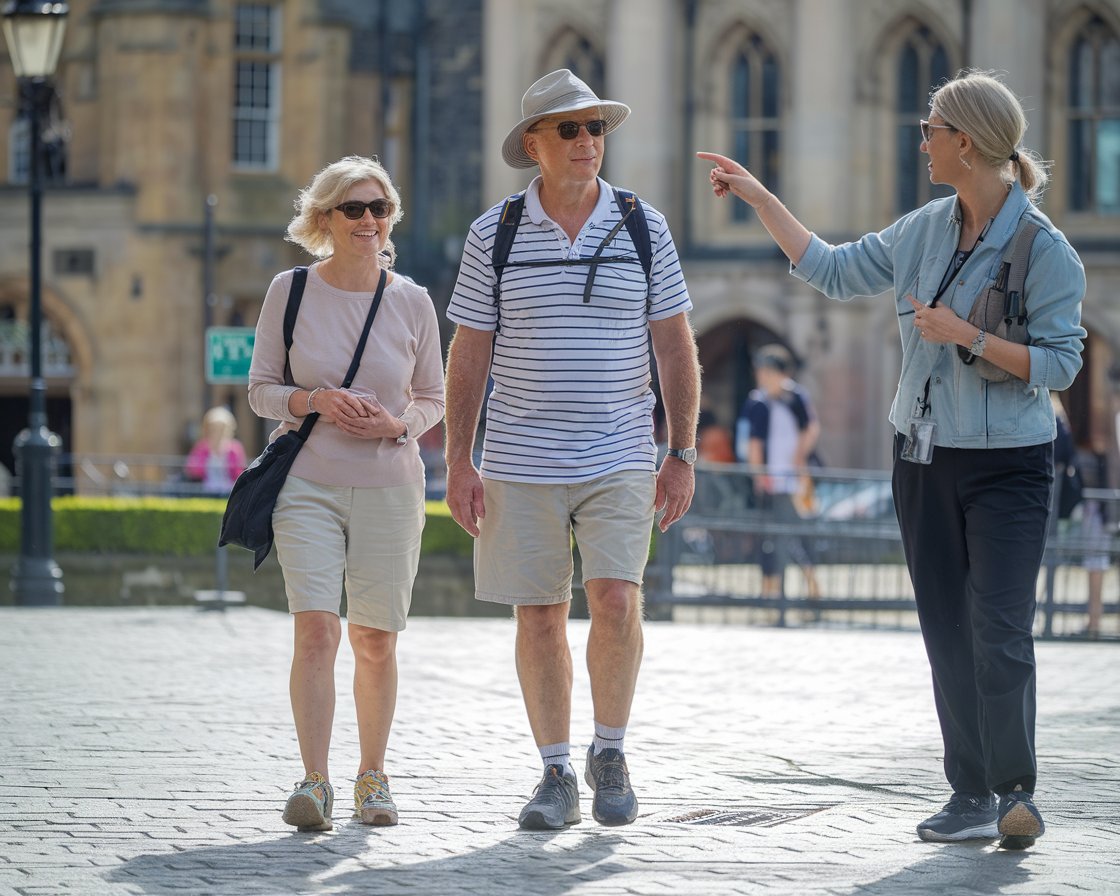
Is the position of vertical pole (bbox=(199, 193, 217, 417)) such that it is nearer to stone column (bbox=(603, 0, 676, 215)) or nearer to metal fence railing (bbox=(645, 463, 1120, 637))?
stone column (bbox=(603, 0, 676, 215))

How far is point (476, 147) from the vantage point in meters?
34.2

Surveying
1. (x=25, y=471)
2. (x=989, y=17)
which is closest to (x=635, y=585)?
(x=25, y=471)

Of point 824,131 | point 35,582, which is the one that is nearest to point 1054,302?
point 35,582

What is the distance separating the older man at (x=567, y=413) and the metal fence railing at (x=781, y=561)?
32.4ft

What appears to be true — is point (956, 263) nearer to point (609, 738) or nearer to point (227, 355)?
point (609, 738)

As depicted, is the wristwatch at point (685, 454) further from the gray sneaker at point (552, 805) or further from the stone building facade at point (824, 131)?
the stone building facade at point (824, 131)

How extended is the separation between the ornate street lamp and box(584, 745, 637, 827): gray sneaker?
36.1 feet

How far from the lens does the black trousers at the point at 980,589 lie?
20.4 ft

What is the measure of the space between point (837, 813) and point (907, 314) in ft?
5.22

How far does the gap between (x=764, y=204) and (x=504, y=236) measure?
2.63 feet

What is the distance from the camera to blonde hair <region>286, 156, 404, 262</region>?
6.85 metres

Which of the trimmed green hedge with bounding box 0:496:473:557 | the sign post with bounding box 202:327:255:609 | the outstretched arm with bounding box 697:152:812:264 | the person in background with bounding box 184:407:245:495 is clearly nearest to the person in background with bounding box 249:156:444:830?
the outstretched arm with bounding box 697:152:812:264

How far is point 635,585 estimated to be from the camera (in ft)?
22.1

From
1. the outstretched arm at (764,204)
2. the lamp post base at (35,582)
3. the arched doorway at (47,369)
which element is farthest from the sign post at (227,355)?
the arched doorway at (47,369)
